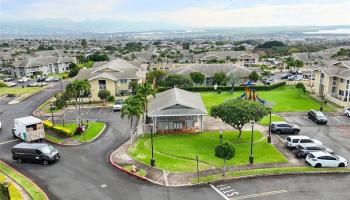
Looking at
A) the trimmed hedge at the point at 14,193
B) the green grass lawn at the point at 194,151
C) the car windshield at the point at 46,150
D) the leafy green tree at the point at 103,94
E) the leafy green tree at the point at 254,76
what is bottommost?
the green grass lawn at the point at 194,151

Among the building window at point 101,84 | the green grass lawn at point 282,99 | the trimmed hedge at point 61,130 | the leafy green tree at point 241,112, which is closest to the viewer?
the leafy green tree at point 241,112

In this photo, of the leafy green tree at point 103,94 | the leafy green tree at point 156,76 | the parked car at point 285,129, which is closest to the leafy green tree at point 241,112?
the parked car at point 285,129

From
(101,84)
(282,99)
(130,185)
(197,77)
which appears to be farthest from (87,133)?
(197,77)

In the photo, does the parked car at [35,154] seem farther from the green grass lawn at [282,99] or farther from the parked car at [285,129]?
the green grass lawn at [282,99]

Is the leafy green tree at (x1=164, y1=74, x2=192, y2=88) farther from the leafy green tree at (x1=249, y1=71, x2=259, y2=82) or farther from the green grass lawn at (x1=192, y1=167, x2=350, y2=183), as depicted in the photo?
the green grass lawn at (x1=192, y1=167, x2=350, y2=183)

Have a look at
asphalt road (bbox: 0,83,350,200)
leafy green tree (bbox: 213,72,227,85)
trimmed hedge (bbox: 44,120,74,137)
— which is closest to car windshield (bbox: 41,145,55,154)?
asphalt road (bbox: 0,83,350,200)

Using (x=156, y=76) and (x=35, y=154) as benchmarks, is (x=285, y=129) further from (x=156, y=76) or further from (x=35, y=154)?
(x=156, y=76)

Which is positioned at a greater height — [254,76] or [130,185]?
[254,76]

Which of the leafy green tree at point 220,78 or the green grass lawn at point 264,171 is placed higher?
the leafy green tree at point 220,78
